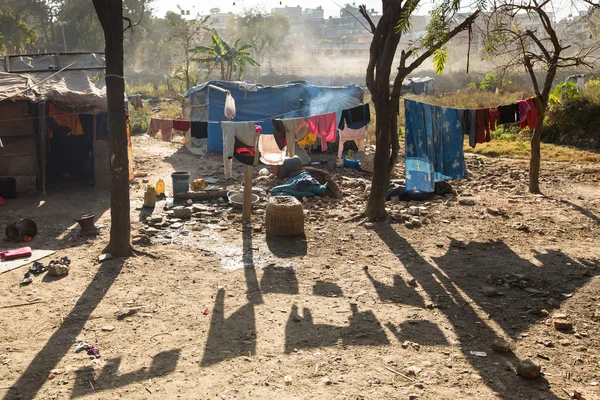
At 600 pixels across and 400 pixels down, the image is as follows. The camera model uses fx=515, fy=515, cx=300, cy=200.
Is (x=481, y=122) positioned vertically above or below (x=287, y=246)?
above

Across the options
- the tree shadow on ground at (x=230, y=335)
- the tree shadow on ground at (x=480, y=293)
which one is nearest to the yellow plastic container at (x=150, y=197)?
the tree shadow on ground at (x=480, y=293)

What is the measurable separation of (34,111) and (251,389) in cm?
896

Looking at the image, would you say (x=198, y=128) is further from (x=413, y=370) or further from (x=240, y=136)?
(x=413, y=370)

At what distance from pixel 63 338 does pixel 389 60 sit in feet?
19.5

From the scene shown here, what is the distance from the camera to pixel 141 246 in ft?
24.7

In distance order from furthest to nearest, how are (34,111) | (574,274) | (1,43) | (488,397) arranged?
(1,43), (34,111), (574,274), (488,397)

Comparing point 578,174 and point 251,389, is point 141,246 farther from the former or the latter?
point 578,174

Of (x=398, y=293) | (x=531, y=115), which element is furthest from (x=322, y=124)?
(x=398, y=293)

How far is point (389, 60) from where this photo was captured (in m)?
8.03

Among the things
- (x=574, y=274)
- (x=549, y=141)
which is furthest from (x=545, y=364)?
(x=549, y=141)

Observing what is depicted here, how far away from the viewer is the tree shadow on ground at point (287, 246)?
24.3 feet

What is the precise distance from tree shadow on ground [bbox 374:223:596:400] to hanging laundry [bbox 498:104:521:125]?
2.53m

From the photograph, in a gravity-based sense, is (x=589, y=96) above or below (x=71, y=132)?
above

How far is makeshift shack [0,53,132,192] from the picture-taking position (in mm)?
10305
